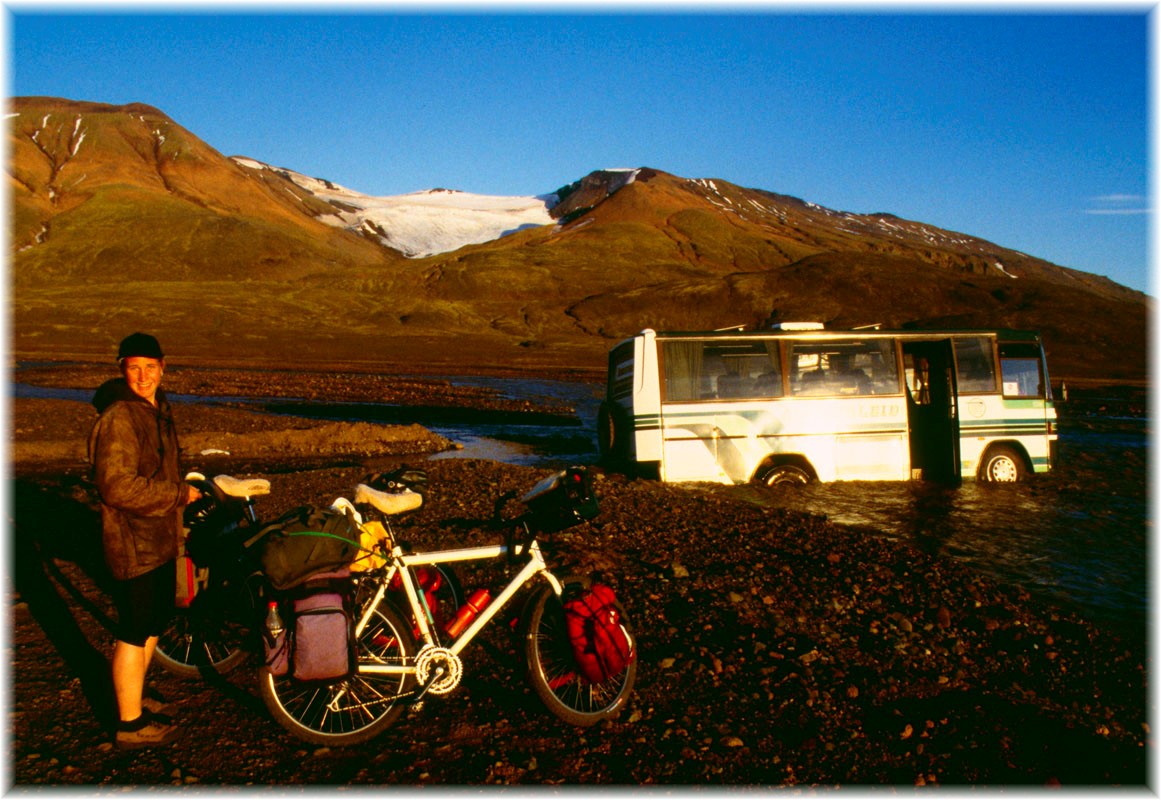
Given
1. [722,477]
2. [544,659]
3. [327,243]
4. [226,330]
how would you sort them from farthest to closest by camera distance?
1. [327,243]
2. [226,330]
3. [722,477]
4. [544,659]

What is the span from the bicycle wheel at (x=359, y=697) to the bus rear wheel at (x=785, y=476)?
10015 millimetres

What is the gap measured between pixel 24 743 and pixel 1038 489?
1610cm

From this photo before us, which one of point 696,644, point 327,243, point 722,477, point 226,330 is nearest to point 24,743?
point 696,644

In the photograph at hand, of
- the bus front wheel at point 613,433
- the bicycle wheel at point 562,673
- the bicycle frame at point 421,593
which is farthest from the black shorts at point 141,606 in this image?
the bus front wheel at point 613,433

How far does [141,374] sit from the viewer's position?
4.59 m

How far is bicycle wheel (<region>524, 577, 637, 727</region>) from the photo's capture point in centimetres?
Result: 483

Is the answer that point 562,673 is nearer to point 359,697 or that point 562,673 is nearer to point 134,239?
point 359,697

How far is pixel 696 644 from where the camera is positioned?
654cm

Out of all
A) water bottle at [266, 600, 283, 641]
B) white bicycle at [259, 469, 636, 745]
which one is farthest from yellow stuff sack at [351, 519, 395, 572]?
water bottle at [266, 600, 283, 641]

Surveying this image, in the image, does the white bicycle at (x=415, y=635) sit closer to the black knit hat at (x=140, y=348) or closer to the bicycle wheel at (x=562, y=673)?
the bicycle wheel at (x=562, y=673)

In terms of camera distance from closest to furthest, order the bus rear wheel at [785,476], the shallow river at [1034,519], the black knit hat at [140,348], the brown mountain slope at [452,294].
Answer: the black knit hat at [140,348], the shallow river at [1034,519], the bus rear wheel at [785,476], the brown mountain slope at [452,294]

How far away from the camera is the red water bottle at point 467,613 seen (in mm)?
4895

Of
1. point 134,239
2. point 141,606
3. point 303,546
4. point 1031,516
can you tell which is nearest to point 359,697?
point 303,546

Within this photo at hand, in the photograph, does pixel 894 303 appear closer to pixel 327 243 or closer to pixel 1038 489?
pixel 1038 489
